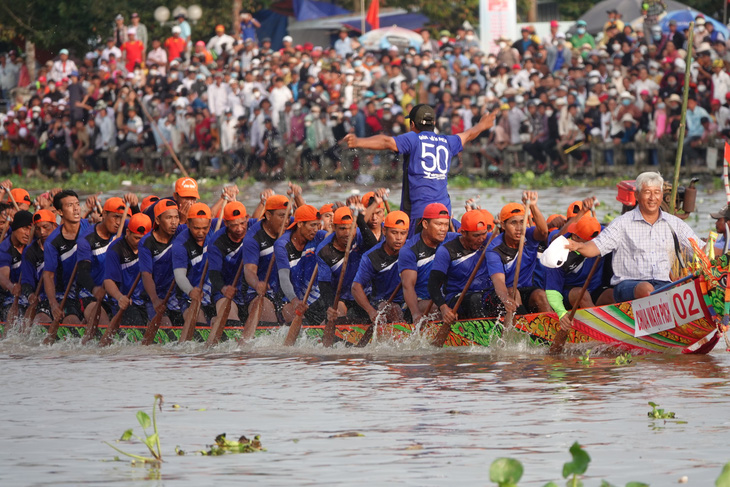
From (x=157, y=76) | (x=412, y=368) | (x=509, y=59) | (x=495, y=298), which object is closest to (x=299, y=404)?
(x=412, y=368)

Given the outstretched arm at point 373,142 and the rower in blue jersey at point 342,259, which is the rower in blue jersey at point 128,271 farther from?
the outstretched arm at point 373,142

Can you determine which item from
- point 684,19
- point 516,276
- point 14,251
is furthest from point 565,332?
point 684,19

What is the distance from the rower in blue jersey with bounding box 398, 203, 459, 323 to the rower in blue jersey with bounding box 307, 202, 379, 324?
55 centimetres

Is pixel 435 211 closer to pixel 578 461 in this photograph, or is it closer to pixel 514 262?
pixel 514 262

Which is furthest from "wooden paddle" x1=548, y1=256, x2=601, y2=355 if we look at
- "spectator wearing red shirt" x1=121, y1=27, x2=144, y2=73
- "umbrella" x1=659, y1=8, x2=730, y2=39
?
"spectator wearing red shirt" x1=121, y1=27, x2=144, y2=73

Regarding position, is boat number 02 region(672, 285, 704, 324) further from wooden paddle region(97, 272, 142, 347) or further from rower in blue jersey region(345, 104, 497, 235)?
wooden paddle region(97, 272, 142, 347)

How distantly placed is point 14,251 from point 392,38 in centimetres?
1517

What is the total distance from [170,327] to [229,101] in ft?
49.6

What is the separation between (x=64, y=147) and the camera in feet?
102

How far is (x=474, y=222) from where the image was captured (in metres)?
10.7

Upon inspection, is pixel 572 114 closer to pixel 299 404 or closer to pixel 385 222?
pixel 385 222

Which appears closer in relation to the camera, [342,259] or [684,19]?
[342,259]

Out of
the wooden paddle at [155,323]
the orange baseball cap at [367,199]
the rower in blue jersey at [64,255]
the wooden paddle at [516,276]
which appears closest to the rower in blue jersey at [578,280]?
the wooden paddle at [516,276]

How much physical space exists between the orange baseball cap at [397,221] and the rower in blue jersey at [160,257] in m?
2.05
